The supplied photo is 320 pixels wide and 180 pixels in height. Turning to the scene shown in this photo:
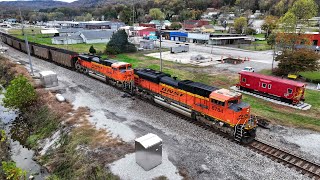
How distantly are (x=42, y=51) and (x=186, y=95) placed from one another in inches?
1557

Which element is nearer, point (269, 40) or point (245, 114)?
point (245, 114)

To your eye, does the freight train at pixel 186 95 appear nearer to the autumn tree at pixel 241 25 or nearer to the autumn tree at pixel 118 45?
the autumn tree at pixel 118 45

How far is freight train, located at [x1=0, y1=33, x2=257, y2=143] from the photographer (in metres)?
18.1

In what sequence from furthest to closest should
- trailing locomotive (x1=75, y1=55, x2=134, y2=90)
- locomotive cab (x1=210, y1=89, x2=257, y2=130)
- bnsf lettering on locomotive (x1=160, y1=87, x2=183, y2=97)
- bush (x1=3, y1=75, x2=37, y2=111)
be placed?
trailing locomotive (x1=75, y1=55, x2=134, y2=90) → bush (x1=3, y1=75, x2=37, y2=111) → bnsf lettering on locomotive (x1=160, y1=87, x2=183, y2=97) → locomotive cab (x1=210, y1=89, x2=257, y2=130)

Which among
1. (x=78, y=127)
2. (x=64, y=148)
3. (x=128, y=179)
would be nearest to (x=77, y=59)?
(x=78, y=127)

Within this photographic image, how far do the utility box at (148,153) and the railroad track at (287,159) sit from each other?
6883mm

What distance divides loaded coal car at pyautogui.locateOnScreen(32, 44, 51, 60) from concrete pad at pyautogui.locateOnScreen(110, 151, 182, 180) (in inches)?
1551

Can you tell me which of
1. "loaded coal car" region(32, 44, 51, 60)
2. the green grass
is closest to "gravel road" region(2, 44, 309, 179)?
"loaded coal car" region(32, 44, 51, 60)

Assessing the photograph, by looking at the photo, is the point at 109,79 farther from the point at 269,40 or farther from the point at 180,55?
the point at 269,40

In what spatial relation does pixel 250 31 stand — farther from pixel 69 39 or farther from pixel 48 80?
pixel 48 80

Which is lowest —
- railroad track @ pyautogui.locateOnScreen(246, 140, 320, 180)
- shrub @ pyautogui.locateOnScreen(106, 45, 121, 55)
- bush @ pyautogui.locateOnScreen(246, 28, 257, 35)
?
railroad track @ pyautogui.locateOnScreen(246, 140, 320, 180)

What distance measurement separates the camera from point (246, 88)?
30703 mm

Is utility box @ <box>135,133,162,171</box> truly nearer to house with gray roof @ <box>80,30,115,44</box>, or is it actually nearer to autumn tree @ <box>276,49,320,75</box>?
autumn tree @ <box>276,49,320,75</box>

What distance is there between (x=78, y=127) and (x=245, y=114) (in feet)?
44.5
